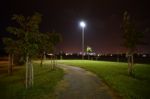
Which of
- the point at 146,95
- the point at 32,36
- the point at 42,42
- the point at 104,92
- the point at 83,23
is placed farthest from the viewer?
the point at 83,23

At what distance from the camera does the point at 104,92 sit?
12664 mm

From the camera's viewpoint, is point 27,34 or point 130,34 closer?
point 27,34

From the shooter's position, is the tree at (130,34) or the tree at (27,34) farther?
the tree at (130,34)

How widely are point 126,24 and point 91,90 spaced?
11.0m

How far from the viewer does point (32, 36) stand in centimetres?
1376

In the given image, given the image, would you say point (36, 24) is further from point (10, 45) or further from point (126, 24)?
point (126, 24)

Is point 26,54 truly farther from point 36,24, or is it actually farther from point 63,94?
Result: point 63,94

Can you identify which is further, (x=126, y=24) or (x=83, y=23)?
(x=83, y=23)

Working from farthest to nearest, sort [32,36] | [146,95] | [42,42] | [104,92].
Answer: [42,42] < [32,36] < [104,92] < [146,95]

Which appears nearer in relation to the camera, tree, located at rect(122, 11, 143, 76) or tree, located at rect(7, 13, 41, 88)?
tree, located at rect(7, 13, 41, 88)

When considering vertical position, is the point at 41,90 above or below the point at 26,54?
below

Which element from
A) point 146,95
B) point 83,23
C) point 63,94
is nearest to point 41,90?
point 63,94

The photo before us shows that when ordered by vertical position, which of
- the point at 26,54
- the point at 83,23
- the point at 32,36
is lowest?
the point at 26,54

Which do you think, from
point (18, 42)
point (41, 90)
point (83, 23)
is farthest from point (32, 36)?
point (83, 23)
